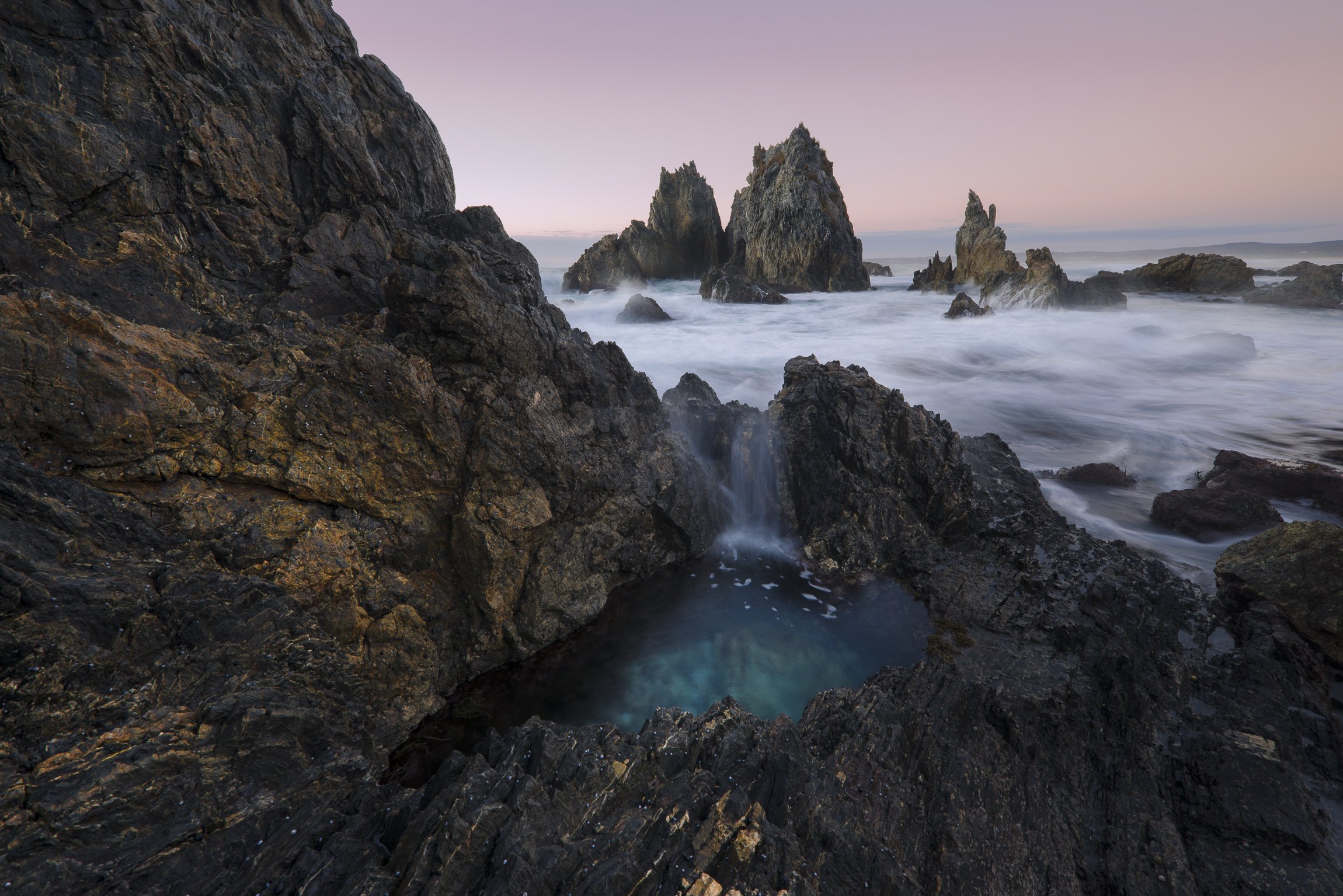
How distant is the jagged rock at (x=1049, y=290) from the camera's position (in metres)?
54.9

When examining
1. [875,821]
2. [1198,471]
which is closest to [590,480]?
[875,821]

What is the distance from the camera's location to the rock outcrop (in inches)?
3095

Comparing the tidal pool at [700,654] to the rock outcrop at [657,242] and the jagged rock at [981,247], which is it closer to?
the jagged rock at [981,247]

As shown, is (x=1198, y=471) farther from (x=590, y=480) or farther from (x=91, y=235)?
(x=91, y=235)

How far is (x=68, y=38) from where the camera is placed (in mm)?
8555

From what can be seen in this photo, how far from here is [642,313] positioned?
155 ft

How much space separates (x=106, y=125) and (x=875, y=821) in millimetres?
14807

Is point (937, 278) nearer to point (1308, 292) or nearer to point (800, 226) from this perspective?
point (800, 226)

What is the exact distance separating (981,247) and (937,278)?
6782 millimetres

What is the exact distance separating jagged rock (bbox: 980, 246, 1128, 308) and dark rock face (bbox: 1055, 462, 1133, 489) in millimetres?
42992

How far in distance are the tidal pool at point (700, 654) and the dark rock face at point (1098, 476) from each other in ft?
36.5

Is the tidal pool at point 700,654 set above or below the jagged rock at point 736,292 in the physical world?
below

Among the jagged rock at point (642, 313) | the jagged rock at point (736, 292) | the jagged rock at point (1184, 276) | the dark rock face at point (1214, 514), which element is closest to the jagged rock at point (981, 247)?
the jagged rock at point (1184, 276)

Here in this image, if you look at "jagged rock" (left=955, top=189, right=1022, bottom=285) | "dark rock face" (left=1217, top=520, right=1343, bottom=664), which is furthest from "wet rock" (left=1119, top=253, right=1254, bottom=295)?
"dark rock face" (left=1217, top=520, right=1343, bottom=664)
